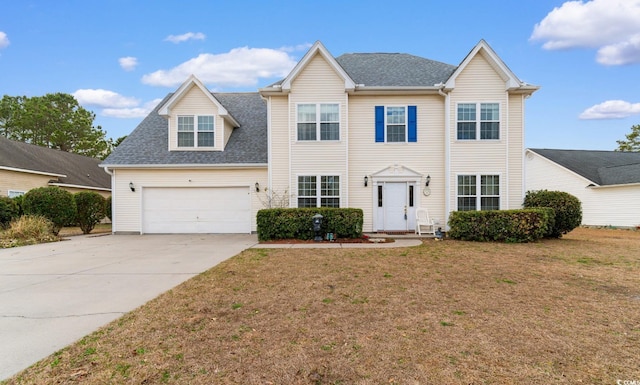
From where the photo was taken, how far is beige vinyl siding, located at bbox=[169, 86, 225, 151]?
15.1 m

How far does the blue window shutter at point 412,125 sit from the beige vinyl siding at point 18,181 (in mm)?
22221

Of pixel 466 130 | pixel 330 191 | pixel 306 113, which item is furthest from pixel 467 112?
pixel 306 113

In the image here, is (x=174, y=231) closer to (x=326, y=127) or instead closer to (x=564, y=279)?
(x=326, y=127)

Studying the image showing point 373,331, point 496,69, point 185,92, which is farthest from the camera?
point 185,92

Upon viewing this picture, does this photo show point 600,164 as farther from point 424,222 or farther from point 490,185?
point 424,222

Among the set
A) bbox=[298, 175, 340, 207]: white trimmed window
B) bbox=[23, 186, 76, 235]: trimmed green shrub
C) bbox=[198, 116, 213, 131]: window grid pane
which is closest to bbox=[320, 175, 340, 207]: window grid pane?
bbox=[298, 175, 340, 207]: white trimmed window

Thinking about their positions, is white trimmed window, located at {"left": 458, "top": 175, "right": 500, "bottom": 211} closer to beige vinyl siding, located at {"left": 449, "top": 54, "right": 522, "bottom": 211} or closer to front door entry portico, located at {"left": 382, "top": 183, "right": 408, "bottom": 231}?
beige vinyl siding, located at {"left": 449, "top": 54, "right": 522, "bottom": 211}

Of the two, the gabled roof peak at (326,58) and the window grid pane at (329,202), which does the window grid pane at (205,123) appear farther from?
the window grid pane at (329,202)

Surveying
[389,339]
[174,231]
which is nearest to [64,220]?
[174,231]

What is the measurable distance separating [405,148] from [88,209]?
15341 millimetres

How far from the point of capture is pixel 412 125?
13.7 metres

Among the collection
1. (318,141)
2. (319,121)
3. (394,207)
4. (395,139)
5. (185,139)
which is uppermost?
(319,121)

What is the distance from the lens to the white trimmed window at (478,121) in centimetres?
1331

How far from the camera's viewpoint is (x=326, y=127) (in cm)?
1351
